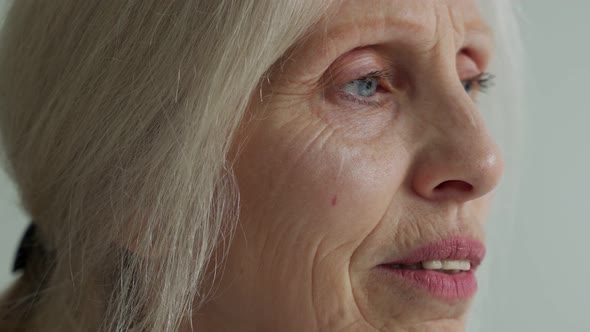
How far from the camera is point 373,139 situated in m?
1.10

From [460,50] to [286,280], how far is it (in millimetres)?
520

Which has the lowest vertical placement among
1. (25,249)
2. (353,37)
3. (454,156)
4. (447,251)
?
(25,249)

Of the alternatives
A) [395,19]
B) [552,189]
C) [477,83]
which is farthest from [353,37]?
[552,189]

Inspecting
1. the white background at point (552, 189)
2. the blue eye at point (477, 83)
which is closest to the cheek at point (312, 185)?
the blue eye at point (477, 83)

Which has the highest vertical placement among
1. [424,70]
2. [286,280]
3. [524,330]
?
[424,70]

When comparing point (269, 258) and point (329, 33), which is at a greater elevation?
point (329, 33)

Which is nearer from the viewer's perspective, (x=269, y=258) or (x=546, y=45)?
(x=269, y=258)

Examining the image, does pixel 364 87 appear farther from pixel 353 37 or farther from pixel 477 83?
pixel 477 83

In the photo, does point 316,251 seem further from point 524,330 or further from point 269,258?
point 524,330

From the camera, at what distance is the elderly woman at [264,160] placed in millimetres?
1058

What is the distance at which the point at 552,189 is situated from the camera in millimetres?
2188

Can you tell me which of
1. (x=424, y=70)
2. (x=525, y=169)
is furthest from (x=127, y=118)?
(x=525, y=169)

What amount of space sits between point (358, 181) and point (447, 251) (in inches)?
7.5

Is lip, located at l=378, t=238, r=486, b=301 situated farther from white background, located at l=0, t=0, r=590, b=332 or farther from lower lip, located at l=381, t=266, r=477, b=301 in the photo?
white background, located at l=0, t=0, r=590, b=332
